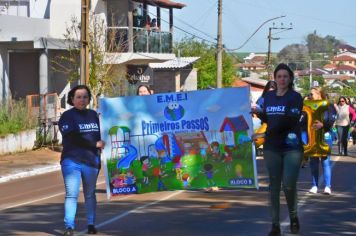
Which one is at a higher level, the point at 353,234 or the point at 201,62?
the point at 201,62

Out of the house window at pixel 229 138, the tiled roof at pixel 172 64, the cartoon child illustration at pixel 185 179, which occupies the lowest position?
the cartoon child illustration at pixel 185 179

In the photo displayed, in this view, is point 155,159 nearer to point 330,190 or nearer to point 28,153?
point 330,190

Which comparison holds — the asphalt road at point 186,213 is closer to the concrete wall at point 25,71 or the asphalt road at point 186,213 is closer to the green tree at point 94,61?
the green tree at point 94,61

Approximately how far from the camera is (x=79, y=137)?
30.3 ft

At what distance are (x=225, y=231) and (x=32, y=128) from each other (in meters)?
16.9

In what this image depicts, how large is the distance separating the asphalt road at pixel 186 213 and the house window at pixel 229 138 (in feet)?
3.15

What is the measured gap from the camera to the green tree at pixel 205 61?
228 feet

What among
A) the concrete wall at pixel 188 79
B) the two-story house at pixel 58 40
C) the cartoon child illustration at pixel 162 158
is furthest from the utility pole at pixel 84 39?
the concrete wall at pixel 188 79

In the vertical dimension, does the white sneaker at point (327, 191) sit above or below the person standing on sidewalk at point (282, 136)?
below

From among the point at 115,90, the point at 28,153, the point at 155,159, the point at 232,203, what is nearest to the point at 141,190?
the point at 155,159

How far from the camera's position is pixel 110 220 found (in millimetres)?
10547

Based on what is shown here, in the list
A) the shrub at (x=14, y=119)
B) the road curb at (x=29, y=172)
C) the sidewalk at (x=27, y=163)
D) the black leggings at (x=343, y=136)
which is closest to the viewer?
the road curb at (x=29, y=172)

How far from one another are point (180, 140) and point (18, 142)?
13.9m

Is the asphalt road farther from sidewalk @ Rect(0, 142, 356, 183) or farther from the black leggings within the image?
the black leggings
